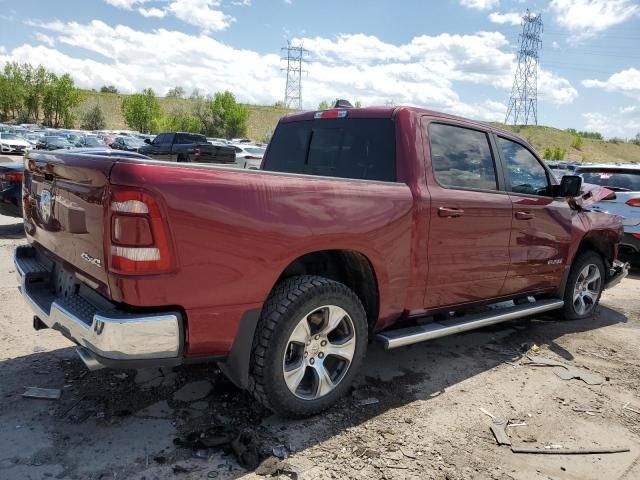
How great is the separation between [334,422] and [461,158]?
2.13 metres

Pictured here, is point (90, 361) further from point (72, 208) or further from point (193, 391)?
point (193, 391)

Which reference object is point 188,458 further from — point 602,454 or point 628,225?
point 628,225

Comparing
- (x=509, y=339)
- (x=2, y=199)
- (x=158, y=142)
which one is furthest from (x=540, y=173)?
(x=158, y=142)

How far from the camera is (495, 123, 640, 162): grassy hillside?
3875 inches

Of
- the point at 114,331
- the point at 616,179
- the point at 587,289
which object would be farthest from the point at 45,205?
the point at 616,179

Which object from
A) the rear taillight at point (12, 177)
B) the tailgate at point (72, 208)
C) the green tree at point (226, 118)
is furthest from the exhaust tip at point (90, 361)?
the green tree at point (226, 118)

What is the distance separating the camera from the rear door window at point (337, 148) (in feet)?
12.1

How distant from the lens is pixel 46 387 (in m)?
3.43

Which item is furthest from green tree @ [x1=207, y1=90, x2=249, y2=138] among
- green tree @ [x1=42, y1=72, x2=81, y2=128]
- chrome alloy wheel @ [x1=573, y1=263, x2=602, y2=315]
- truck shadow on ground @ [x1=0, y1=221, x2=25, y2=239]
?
chrome alloy wheel @ [x1=573, y1=263, x2=602, y2=315]

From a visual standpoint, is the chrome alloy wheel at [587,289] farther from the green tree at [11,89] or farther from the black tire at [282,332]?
the green tree at [11,89]

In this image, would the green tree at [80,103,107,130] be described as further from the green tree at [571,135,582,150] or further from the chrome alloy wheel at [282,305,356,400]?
the chrome alloy wheel at [282,305,356,400]

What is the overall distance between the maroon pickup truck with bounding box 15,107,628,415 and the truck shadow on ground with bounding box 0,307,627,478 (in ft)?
0.82

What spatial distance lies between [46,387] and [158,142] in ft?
78.0

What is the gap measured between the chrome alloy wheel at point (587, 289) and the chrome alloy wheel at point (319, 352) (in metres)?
3.27
